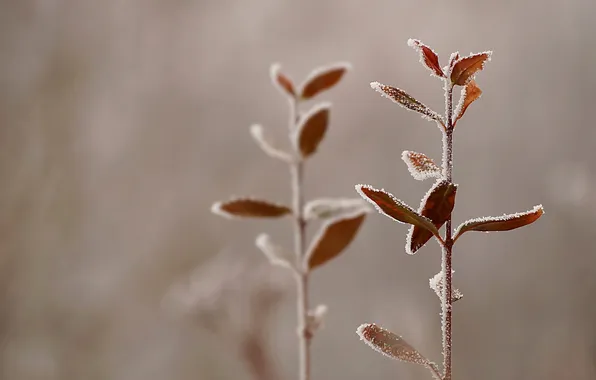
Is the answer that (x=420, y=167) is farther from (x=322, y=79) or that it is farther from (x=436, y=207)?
(x=322, y=79)

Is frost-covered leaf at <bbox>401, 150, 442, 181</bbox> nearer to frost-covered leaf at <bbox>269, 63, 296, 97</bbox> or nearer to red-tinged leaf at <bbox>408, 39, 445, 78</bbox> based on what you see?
red-tinged leaf at <bbox>408, 39, 445, 78</bbox>

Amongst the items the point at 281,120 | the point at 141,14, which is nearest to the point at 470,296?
the point at 281,120

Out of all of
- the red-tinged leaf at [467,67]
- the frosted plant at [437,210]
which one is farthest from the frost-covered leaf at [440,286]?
the red-tinged leaf at [467,67]

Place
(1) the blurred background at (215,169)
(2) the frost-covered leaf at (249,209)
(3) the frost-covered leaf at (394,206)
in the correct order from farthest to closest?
1. (1) the blurred background at (215,169)
2. (2) the frost-covered leaf at (249,209)
3. (3) the frost-covered leaf at (394,206)

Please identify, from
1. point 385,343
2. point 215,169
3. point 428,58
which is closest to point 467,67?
point 428,58

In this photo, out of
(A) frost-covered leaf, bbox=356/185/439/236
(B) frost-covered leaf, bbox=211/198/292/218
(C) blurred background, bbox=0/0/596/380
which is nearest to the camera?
(A) frost-covered leaf, bbox=356/185/439/236

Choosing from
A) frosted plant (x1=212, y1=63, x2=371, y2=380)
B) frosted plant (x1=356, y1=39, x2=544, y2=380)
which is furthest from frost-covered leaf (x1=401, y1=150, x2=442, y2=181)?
frosted plant (x1=212, y1=63, x2=371, y2=380)

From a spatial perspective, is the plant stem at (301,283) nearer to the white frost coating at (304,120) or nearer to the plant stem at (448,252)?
the white frost coating at (304,120)
